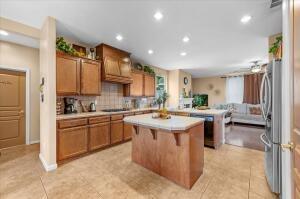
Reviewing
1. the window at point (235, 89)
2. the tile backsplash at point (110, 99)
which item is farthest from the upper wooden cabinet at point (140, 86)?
the window at point (235, 89)

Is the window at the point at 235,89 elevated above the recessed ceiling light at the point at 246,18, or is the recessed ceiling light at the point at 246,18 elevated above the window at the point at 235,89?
the recessed ceiling light at the point at 246,18

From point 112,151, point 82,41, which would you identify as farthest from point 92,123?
point 82,41

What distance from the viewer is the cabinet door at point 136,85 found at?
464cm

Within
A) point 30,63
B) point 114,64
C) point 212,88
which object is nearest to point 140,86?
point 114,64

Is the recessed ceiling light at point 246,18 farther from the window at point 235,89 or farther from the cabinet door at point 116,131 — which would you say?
the window at point 235,89

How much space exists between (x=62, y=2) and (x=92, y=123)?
2.24 meters

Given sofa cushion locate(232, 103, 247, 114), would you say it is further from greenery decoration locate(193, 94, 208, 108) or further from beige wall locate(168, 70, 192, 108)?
beige wall locate(168, 70, 192, 108)

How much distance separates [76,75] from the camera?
3.10 m

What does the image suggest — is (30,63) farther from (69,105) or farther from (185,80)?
(185,80)

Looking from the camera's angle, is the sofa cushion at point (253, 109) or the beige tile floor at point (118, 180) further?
the sofa cushion at point (253, 109)

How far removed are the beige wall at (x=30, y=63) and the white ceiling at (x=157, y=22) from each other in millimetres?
1349

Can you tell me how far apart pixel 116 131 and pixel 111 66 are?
1756mm

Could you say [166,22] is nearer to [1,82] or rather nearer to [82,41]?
[82,41]

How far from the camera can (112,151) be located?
3.33 metres
